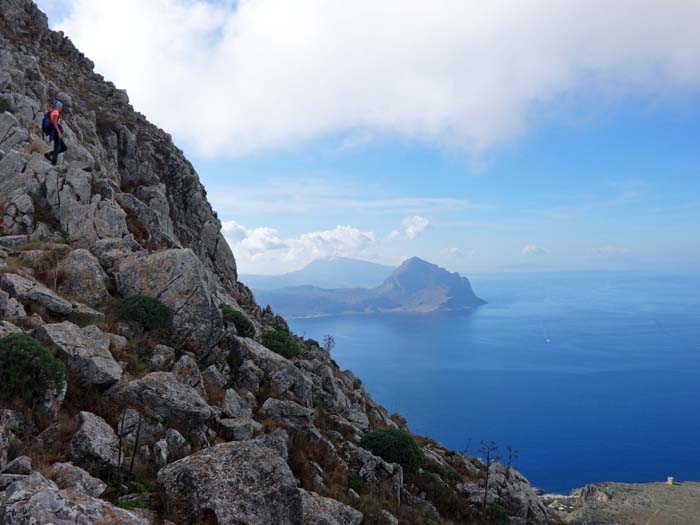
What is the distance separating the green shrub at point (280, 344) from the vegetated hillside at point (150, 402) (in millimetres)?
108

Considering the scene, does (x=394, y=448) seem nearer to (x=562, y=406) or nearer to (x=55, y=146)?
(x=55, y=146)

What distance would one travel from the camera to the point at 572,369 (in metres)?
174

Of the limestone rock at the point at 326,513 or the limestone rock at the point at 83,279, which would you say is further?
the limestone rock at the point at 83,279

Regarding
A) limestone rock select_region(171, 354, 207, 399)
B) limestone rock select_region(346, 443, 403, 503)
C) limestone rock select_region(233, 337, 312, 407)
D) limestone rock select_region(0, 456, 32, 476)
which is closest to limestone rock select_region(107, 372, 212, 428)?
limestone rock select_region(171, 354, 207, 399)

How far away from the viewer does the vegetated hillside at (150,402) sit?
8.30m

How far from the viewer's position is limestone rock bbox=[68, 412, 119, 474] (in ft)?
28.5

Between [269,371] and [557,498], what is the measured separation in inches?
3111

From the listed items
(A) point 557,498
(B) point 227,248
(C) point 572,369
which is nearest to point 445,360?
(C) point 572,369

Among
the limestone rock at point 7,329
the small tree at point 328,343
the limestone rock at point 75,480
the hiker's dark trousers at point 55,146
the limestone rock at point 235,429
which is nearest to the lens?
the limestone rock at point 75,480

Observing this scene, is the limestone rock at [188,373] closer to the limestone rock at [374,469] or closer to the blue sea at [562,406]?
the limestone rock at [374,469]

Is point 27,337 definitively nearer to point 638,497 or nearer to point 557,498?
point 557,498

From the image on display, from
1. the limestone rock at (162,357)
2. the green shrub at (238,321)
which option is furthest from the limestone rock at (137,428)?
the green shrub at (238,321)

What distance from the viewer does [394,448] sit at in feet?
61.4

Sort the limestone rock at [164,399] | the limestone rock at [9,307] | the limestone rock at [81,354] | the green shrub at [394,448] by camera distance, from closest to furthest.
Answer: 1. the limestone rock at [81,354]
2. the limestone rock at [164,399]
3. the limestone rock at [9,307]
4. the green shrub at [394,448]
